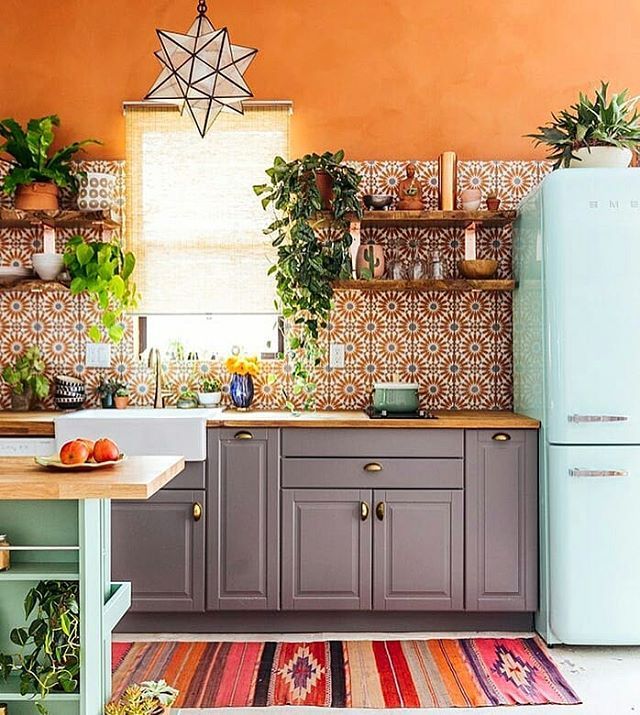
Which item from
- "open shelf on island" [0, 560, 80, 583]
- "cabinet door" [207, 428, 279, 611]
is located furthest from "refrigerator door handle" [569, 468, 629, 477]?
"open shelf on island" [0, 560, 80, 583]

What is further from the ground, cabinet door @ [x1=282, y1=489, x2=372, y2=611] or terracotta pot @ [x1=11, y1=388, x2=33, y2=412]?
terracotta pot @ [x1=11, y1=388, x2=33, y2=412]

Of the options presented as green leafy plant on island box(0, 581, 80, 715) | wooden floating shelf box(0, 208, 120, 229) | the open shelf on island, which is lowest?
green leafy plant on island box(0, 581, 80, 715)

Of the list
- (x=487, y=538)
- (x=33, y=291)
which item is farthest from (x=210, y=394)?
(x=487, y=538)

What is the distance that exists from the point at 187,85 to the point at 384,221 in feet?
3.93

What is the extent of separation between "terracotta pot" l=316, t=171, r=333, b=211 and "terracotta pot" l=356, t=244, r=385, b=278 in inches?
10.4

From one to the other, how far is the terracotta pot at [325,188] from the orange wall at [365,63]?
345mm

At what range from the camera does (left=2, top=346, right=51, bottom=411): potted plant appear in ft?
13.9

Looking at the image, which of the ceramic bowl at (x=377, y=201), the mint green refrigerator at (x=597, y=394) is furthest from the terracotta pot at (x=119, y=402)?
the mint green refrigerator at (x=597, y=394)

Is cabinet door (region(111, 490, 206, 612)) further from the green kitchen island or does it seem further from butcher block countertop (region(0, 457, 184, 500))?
butcher block countertop (region(0, 457, 184, 500))

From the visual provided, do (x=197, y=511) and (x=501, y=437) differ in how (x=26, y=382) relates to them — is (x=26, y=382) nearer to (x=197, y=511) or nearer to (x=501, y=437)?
(x=197, y=511)

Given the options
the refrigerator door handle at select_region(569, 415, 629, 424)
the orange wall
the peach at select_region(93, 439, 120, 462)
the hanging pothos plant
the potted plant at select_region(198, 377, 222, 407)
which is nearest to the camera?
the peach at select_region(93, 439, 120, 462)

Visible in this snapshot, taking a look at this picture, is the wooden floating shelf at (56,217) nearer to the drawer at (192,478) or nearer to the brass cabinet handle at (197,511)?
the drawer at (192,478)

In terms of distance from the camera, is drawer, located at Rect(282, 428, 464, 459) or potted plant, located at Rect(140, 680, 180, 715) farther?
drawer, located at Rect(282, 428, 464, 459)

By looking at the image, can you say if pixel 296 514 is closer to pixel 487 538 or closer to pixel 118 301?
pixel 487 538
